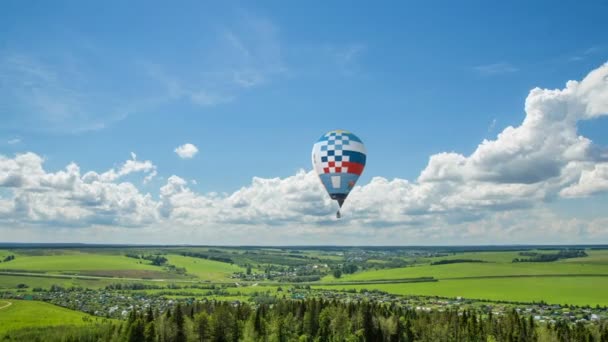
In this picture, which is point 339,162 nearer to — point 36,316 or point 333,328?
point 333,328

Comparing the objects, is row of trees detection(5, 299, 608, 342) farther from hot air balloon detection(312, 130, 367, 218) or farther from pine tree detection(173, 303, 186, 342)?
hot air balloon detection(312, 130, 367, 218)

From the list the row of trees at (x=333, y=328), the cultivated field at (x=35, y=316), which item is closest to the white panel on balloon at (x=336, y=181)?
the row of trees at (x=333, y=328)

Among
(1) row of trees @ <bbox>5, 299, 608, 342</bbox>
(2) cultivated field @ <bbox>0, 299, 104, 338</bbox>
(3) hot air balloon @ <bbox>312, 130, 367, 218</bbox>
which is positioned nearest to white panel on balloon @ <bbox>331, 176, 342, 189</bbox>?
(3) hot air balloon @ <bbox>312, 130, 367, 218</bbox>

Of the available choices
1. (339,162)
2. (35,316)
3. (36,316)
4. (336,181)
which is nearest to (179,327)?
(336,181)

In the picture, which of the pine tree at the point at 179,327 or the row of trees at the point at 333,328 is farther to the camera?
the pine tree at the point at 179,327

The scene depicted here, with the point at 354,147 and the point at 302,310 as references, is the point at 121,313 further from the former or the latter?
the point at 354,147

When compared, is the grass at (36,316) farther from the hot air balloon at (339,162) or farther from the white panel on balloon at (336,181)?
the white panel on balloon at (336,181)

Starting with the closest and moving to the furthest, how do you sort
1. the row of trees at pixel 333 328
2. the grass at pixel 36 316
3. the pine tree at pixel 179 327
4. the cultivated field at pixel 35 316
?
the row of trees at pixel 333 328, the pine tree at pixel 179 327, the cultivated field at pixel 35 316, the grass at pixel 36 316

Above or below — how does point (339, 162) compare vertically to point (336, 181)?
above

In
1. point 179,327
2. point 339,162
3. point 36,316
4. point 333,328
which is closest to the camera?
point 339,162
